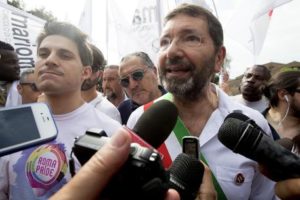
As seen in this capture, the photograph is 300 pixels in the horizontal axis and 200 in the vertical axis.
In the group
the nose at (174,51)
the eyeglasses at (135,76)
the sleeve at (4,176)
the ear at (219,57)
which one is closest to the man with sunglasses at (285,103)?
the ear at (219,57)

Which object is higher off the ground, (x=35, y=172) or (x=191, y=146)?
(x=191, y=146)

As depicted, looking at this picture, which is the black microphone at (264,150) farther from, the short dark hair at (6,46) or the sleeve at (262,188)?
the short dark hair at (6,46)

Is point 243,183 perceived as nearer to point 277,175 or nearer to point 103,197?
point 277,175

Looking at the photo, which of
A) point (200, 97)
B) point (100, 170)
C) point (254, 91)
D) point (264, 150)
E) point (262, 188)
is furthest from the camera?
point (254, 91)

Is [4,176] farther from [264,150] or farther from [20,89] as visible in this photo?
[20,89]

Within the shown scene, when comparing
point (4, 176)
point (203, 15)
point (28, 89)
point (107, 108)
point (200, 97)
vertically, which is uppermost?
point (203, 15)

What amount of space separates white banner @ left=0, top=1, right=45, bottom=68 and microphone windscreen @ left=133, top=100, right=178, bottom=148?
3.64 metres

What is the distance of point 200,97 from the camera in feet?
7.75

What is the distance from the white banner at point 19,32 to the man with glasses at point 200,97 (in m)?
2.72

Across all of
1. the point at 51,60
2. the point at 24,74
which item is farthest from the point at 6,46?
the point at 51,60

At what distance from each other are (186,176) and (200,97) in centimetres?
132

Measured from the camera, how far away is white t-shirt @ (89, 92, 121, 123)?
11.5 ft

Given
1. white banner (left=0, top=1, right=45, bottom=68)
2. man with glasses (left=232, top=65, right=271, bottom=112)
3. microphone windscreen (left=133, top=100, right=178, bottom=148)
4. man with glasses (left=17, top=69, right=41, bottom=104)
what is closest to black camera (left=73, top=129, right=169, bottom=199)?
microphone windscreen (left=133, top=100, right=178, bottom=148)

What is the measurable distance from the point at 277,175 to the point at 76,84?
5.35 feet
